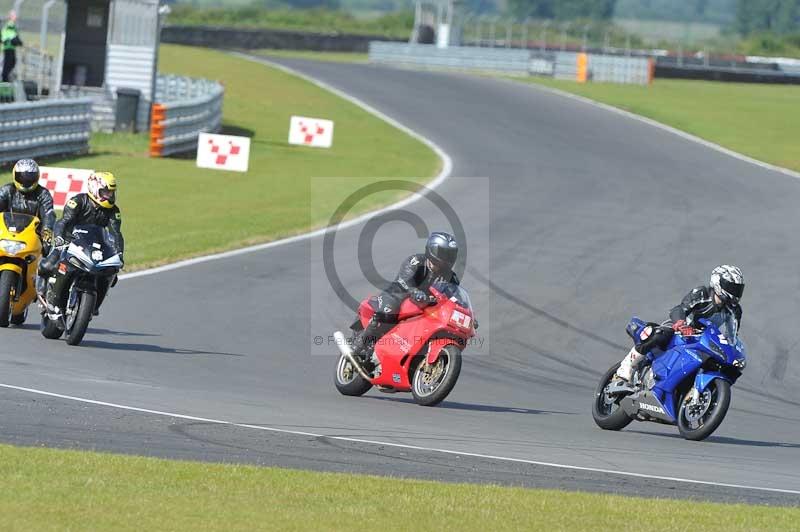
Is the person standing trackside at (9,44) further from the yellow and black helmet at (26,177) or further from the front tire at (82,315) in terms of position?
the front tire at (82,315)

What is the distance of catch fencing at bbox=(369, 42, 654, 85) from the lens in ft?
217

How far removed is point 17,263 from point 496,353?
5343mm

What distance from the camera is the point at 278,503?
7.64 m

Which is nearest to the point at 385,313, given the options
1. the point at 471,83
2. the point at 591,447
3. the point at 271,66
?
the point at 591,447

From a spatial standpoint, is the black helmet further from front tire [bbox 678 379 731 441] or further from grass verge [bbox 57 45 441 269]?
grass verge [bbox 57 45 441 269]

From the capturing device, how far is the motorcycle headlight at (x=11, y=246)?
14625mm

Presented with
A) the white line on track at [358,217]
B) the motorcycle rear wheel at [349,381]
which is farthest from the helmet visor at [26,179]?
the motorcycle rear wheel at [349,381]

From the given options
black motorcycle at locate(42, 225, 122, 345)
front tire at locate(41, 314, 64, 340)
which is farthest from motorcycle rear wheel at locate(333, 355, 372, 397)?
front tire at locate(41, 314, 64, 340)

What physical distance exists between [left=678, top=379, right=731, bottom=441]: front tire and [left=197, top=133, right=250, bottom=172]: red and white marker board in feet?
70.0

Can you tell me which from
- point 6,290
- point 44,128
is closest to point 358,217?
point 44,128

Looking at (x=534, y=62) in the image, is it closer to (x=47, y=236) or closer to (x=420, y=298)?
(x=47, y=236)

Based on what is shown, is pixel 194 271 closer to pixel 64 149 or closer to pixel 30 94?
pixel 64 149

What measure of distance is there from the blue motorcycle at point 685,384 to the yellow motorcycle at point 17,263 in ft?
20.3

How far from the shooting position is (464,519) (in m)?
7.59
